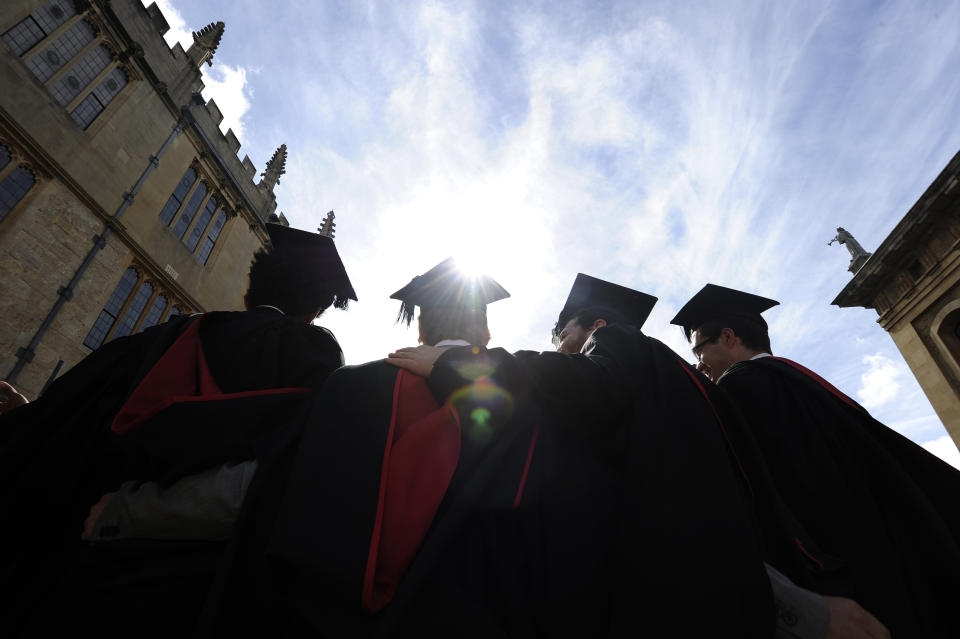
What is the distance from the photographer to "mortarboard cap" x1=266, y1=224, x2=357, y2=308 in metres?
2.55

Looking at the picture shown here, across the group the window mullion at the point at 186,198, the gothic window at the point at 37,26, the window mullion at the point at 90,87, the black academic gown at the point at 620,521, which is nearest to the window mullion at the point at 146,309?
the window mullion at the point at 186,198

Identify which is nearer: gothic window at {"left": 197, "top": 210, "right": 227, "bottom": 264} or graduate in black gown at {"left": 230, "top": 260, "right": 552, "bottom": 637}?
graduate in black gown at {"left": 230, "top": 260, "right": 552, "bottom": 637}

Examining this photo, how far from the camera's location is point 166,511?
4.64ft

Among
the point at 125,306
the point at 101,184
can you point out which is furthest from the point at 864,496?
the point at 101,184

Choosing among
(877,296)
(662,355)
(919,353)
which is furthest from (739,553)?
(877,296)

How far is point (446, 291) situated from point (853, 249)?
22659mm

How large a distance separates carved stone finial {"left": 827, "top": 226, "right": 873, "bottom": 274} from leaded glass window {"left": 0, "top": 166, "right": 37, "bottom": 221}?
26.5 m

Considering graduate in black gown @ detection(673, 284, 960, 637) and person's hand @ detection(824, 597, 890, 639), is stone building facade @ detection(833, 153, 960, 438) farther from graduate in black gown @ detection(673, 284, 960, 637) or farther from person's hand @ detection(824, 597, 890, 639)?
person's hand @ detection(824, 597, 890, 639)

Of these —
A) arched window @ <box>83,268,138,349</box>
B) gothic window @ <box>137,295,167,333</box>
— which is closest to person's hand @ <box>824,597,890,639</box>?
arched window @ <box>83,268,138,349</box>

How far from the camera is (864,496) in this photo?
1.84m

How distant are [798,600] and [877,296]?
1996cm

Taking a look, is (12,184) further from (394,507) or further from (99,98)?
(394,507)

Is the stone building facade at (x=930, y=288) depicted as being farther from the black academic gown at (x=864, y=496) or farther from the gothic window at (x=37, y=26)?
the gothic window at (x=37, y=26)

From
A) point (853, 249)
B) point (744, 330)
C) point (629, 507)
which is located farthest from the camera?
point (853, 249)
